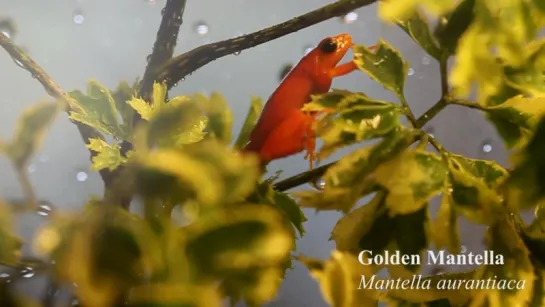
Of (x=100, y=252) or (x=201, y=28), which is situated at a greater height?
(x=201, y=28)

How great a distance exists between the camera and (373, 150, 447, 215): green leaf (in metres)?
0.17

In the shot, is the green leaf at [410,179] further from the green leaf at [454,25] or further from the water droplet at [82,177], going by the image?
the water droplet at [82,177]

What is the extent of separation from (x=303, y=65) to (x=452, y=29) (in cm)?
12

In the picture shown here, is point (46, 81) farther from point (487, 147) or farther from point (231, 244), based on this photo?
point (487, 147)

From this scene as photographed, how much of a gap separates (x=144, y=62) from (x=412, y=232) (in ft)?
0.56

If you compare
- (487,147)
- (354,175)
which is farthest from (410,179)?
(487,147)

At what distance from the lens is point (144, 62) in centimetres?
28

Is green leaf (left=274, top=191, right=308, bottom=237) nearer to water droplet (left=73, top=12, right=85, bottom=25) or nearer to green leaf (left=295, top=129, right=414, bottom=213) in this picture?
green leaf (left=295, top=129, right=414, bottom=213)

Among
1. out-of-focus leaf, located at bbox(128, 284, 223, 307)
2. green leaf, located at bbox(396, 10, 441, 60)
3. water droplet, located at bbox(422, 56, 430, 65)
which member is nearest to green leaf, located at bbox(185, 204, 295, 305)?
out-of-focus leaf, located at bbox(128, 284, 223, 307)

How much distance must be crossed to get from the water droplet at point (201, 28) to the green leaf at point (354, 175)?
16 centimetres

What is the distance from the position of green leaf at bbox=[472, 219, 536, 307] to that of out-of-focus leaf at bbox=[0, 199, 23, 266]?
6.2 inches

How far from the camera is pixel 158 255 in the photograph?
11cm

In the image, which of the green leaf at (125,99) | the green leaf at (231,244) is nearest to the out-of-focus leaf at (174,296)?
the green leaf at (231,244)

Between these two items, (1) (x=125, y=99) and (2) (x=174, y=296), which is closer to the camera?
(2) (x=174, y=296)
